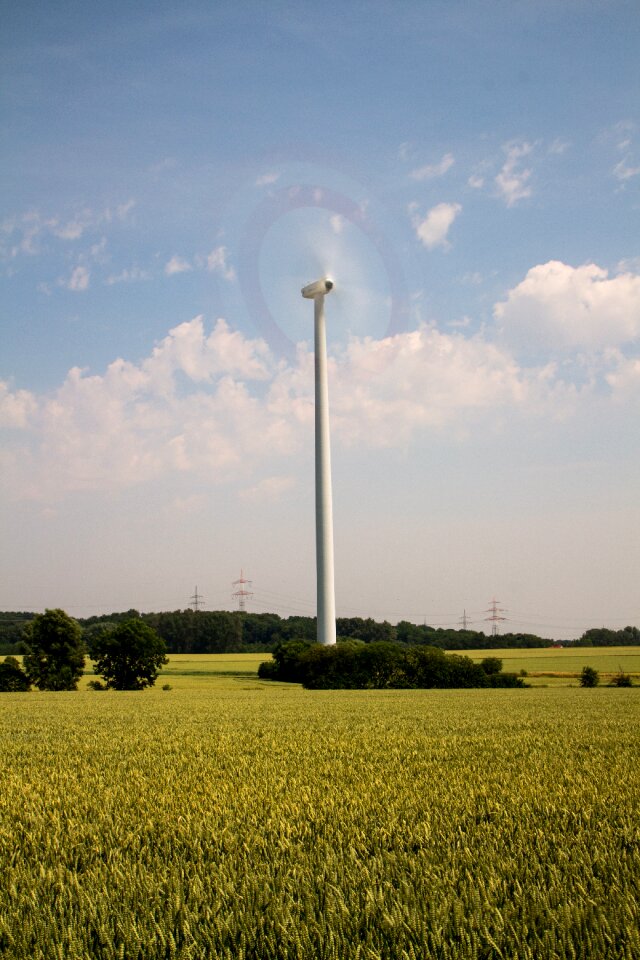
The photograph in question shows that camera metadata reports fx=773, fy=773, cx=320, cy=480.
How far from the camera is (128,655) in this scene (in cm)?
9681

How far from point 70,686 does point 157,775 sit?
90132 mm

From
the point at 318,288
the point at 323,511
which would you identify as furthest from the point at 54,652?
the point at 318,288

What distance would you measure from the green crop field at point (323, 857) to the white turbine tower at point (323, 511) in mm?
67928

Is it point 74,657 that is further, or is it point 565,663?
point 565,663

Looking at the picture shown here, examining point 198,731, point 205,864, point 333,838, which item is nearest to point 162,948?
point 205,864

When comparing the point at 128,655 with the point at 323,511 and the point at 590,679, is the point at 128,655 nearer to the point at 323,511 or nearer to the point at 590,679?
the point at 323,511

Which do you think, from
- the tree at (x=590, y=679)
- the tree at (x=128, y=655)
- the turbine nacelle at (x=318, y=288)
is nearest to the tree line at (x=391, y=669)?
the tree at (x=590, y=679)

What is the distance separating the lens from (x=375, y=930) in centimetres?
436

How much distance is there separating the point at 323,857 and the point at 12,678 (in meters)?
94.2

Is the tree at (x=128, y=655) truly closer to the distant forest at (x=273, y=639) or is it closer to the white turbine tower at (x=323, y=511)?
the white turbine tower at (x=323, y=511)

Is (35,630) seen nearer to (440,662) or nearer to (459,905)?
(440,662)

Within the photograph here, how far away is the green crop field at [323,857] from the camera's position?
14.1 feet

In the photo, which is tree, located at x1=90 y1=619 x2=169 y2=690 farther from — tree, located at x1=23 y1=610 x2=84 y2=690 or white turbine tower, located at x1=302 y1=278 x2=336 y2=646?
white turbine tower, located at x1=302 y1=278 x2=336 y2=646

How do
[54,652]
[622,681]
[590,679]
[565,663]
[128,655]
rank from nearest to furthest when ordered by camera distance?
[622,681]
[590,679]
[54,652]
[128,655]
[565,663]
